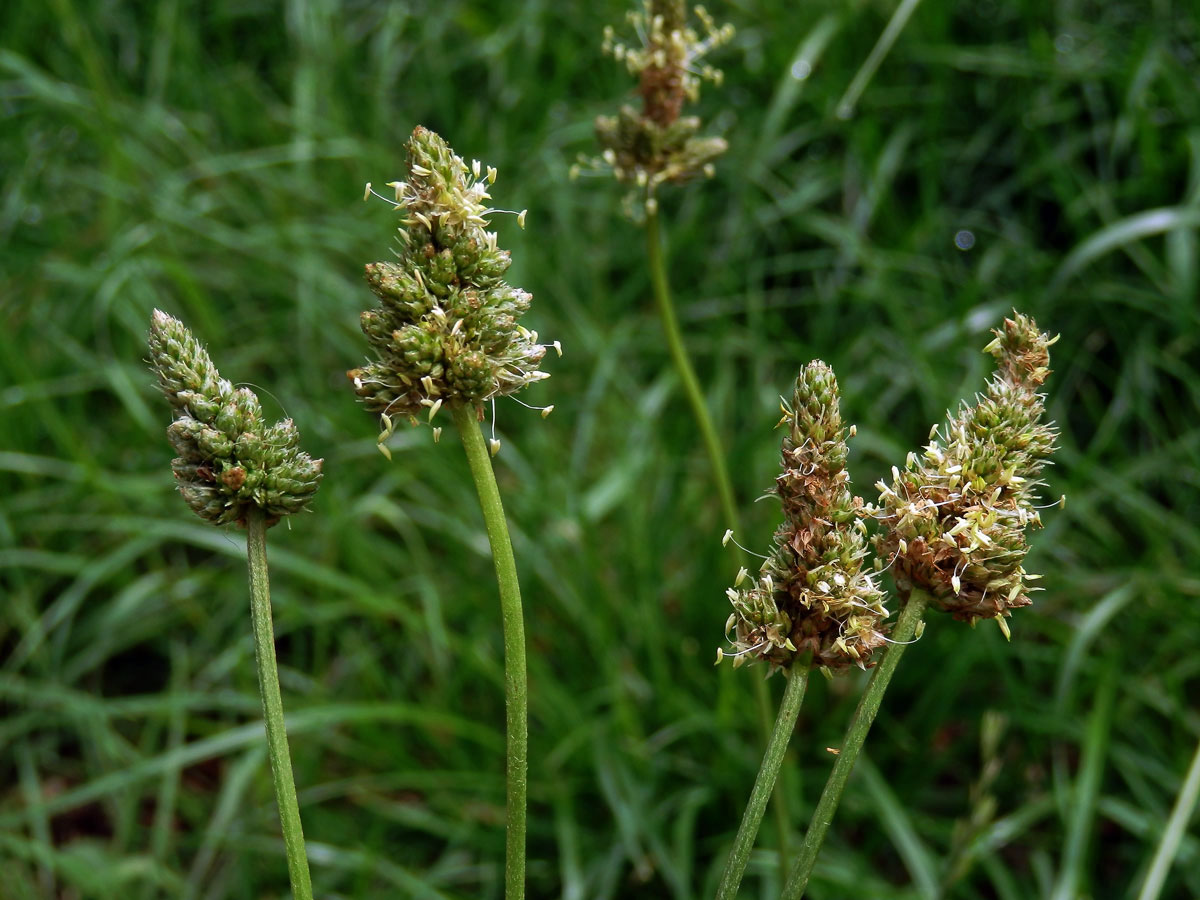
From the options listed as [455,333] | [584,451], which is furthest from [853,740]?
[584,451]

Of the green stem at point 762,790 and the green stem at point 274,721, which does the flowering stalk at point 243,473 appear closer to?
the green stem at point 274,721

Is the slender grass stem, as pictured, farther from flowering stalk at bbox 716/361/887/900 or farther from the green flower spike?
the green flower spike

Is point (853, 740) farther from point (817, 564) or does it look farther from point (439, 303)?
point (439, 303)

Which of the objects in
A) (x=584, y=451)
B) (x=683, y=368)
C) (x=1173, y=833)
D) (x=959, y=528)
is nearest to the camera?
(x=959, y=528)

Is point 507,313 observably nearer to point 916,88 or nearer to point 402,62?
point 916,88

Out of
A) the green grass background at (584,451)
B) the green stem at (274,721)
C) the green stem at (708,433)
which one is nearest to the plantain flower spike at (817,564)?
the green stem at (274,721)

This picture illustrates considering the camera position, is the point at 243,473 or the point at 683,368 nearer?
the point at 243,473

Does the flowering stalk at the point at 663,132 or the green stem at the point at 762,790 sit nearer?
the green stem at the point at 762,790
